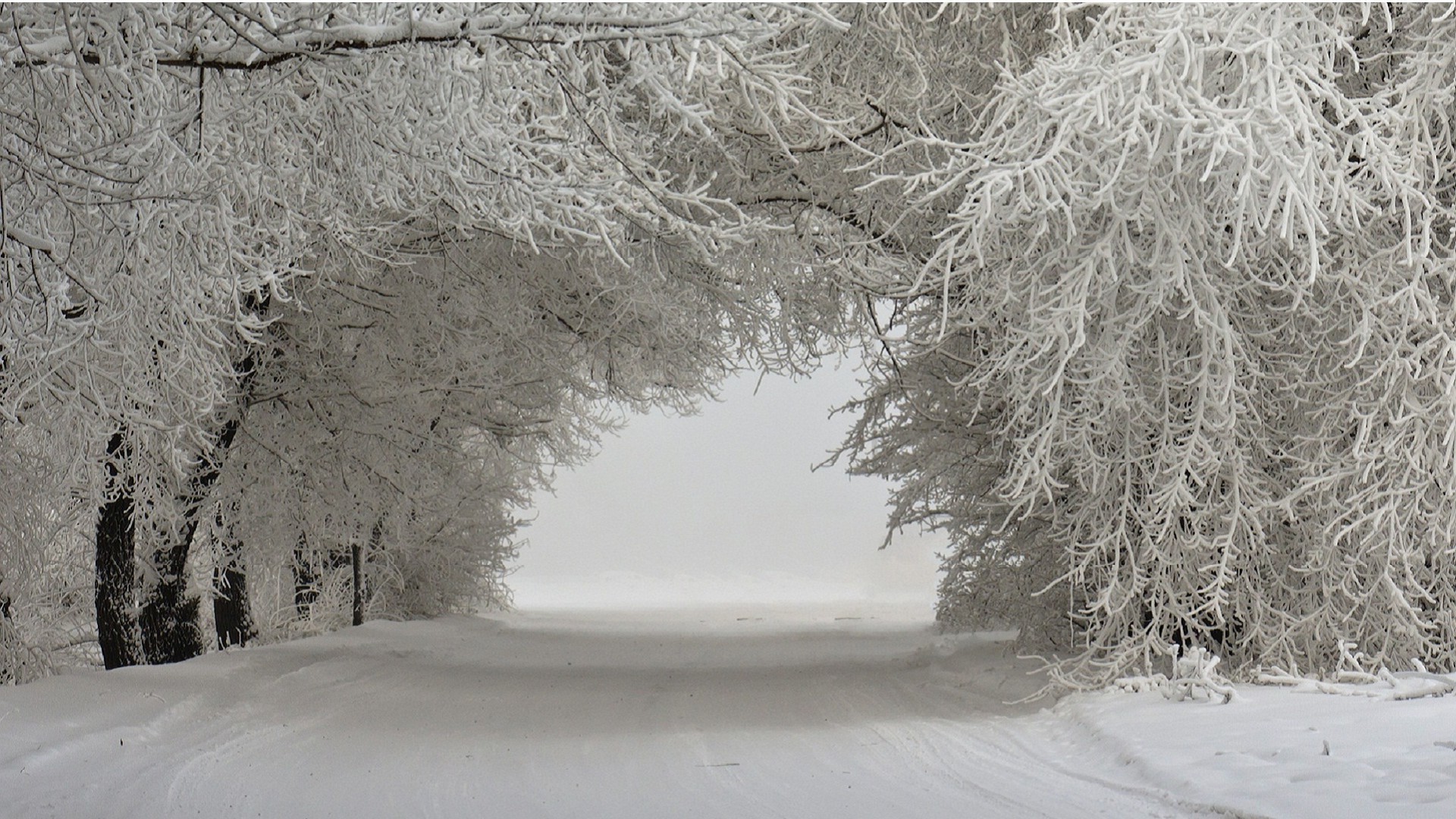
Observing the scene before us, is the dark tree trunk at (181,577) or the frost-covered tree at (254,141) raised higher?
the frost-covered tree at (254,141)

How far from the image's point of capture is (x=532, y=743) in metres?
7.42

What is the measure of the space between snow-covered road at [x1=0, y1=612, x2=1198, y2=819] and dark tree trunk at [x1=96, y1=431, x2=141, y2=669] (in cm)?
120

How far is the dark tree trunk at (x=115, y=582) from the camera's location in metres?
10.4

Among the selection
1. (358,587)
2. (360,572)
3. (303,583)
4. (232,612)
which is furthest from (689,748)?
(303,583)

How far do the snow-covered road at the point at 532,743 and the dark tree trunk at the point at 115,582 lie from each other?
120cm

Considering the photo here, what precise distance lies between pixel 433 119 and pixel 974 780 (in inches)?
145

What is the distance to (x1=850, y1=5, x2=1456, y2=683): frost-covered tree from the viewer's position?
5.83 metres

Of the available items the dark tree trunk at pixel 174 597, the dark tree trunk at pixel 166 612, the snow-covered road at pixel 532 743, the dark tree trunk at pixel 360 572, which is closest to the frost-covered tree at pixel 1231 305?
the snow-covered road at pixel 532 743

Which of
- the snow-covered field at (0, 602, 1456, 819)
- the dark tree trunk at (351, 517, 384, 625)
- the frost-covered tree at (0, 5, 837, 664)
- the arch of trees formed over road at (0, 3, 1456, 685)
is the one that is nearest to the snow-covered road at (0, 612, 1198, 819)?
the snow-covered field at (0, 602, 1456, 819)

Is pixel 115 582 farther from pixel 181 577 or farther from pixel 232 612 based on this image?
pixel 232 612

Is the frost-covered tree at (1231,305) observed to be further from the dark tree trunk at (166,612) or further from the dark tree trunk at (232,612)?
the dark tree trunk at (232,612)

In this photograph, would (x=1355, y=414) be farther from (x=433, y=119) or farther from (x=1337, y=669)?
(x=433, y=119)

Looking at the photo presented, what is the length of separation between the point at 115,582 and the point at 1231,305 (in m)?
8.57

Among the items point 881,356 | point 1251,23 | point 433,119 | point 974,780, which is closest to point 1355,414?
point 1251,23
